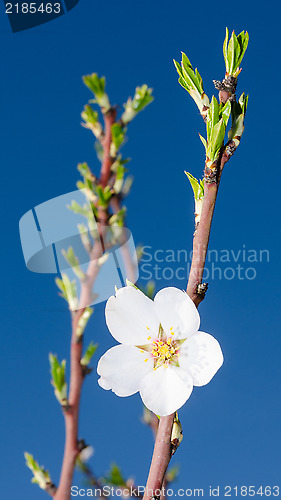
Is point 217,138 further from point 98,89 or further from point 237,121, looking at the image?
point 98,89

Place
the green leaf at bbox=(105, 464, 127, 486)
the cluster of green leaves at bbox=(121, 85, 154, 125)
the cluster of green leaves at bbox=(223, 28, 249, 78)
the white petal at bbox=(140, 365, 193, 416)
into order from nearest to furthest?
1. the white petal at bbox=(140, 365, 193, 416)
2. the cluster of green leaves at bbox=(223, 28, 249, 78)
3. the green leaf at bbox=(105, 464, 127, 486)
4. the cluster of green leaves at bbox=(121, 85, 154, 125)

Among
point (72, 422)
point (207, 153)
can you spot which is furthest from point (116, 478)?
point (207, 153)

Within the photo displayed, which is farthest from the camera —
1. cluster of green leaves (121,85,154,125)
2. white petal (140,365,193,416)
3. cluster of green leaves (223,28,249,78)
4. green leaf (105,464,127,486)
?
cluster of green leaves (121,85,154,125)

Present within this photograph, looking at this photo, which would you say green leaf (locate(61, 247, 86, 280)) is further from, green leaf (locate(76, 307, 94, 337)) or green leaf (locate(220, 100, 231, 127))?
green leaf (locate(220, 100, 231, 127))

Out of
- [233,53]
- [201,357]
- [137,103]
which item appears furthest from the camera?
[137,103]

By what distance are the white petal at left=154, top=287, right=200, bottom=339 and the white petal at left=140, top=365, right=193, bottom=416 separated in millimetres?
31

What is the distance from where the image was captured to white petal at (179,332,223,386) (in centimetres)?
37

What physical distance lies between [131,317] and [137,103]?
90cm

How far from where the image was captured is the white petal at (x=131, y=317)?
15.3 inches

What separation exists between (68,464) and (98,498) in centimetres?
16

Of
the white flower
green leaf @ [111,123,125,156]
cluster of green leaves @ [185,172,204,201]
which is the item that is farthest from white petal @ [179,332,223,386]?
green leaf @ [111,123,125,156]

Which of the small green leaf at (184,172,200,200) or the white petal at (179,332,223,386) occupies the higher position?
the small green leaf at (184,172,200,200)

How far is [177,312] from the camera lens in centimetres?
39

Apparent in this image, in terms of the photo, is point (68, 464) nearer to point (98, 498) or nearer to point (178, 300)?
point (98, 498)
